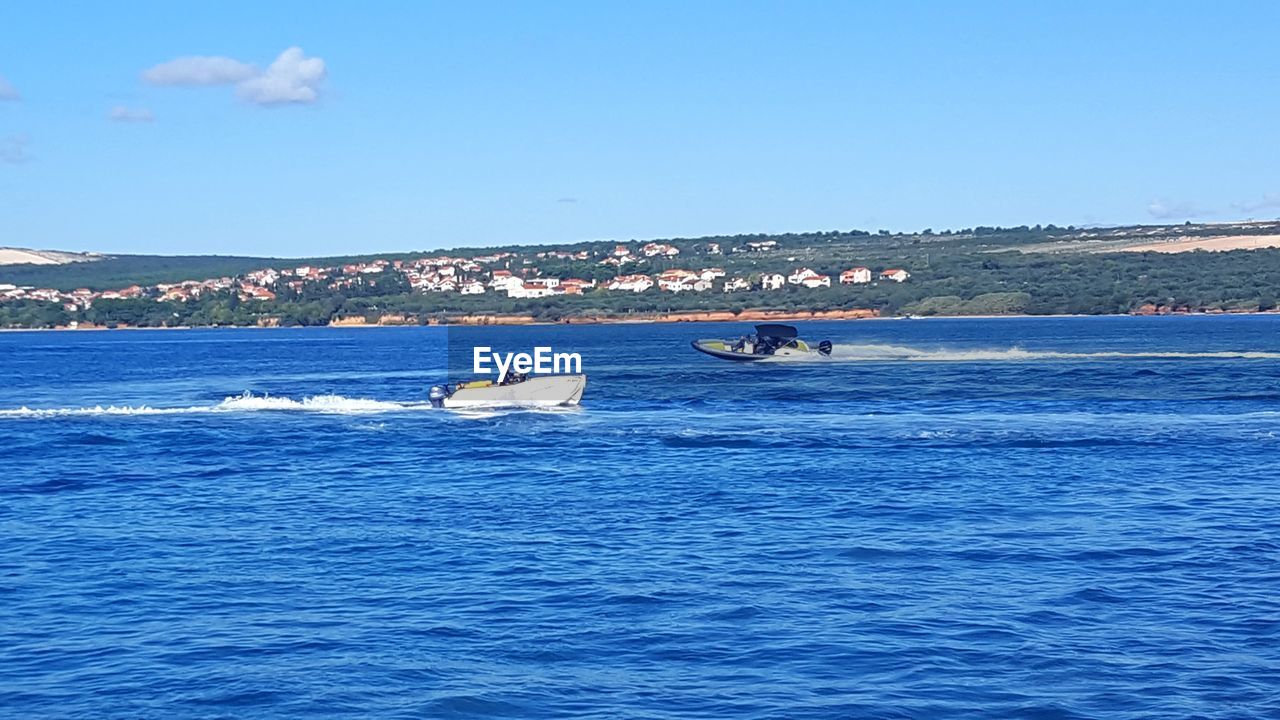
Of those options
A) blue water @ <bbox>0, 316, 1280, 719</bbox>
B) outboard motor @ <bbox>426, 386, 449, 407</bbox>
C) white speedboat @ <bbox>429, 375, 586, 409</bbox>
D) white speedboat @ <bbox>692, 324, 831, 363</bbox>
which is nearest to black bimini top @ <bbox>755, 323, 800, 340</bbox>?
white speedboat @ <bbox>692, 324, 831, 363</bbox>

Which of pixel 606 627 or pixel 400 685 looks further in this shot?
pixel 606 627

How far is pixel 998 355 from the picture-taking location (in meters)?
103

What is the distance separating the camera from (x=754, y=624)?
2058cm

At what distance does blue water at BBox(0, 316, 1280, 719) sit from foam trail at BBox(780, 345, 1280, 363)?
42.8m

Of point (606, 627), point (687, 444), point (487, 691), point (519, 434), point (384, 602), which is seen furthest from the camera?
point (519, 434)

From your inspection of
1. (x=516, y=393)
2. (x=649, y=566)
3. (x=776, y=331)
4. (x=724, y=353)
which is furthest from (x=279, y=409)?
(x=776, y=331)

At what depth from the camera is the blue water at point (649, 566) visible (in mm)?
17719

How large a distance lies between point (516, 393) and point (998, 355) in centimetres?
5337

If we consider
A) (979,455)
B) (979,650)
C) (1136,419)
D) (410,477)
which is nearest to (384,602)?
(979,650)

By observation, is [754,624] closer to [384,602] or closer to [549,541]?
[384,602]

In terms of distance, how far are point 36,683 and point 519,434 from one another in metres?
31.3

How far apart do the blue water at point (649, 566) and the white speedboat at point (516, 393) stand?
10.9ft

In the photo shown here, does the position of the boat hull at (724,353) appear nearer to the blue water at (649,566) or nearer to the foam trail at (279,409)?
the foam trail at (279,409)

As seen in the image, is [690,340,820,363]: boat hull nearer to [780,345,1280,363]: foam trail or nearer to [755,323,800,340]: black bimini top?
[780,345,1280,363]: foam trail
